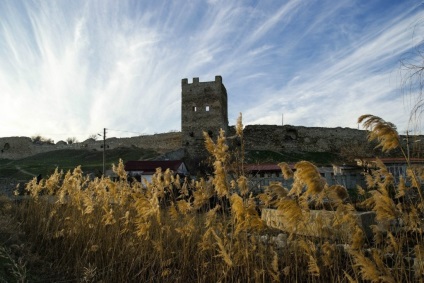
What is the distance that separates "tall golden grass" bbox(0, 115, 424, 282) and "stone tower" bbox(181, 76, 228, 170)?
26817mm

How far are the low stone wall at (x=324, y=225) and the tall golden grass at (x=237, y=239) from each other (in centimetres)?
5

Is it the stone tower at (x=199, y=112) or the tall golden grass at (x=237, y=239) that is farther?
the stone tower at (x=199, y=112)

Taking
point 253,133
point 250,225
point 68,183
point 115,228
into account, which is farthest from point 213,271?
point 253,133

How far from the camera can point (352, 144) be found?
36844 mm

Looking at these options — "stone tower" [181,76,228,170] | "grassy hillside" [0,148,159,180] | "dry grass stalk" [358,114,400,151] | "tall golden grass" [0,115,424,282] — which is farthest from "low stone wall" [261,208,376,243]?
"grassy hillside" [0,148,159,180]

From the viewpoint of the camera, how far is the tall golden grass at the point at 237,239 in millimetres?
2629

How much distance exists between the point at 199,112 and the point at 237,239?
1169 inches

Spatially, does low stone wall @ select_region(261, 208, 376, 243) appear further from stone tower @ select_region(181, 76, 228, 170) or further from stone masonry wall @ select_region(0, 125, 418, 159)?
stone masonry wall @ select_region(0, 125, 418, 159)

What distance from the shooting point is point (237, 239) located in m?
3.36

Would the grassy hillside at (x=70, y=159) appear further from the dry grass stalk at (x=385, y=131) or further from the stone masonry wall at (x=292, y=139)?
the dry grass stalk at (x=385, y=131)

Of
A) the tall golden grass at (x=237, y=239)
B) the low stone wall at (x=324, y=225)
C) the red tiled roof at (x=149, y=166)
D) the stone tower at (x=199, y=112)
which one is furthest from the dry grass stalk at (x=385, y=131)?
the stone tower at (x=199, y=112)

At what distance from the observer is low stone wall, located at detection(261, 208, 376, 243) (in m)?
3.52

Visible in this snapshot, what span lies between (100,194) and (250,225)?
2837 mm

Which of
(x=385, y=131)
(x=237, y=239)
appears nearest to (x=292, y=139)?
(x=237, y=239)
